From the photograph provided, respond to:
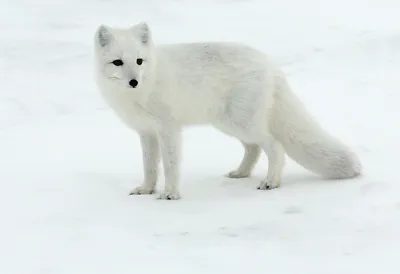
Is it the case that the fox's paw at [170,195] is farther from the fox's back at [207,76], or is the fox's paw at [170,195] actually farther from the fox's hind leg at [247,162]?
the fox's hind leg at [247,162]

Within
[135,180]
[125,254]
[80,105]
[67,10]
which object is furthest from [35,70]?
[125,254]

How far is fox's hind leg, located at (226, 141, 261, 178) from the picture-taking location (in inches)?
213

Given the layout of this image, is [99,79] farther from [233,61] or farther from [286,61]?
[286,61]

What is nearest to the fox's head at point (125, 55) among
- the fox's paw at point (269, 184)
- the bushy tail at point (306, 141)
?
the bushy tail at point (306, 141)

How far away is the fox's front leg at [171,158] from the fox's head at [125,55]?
0.44m

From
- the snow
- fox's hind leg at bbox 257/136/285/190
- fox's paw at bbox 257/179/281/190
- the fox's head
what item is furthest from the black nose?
fox's paw at bbox 257/179/281/190

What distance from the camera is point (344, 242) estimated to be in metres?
3.73

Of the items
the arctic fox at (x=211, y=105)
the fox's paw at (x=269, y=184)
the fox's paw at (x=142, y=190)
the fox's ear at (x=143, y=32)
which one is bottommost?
the fox's paw at (x=142, y=190)

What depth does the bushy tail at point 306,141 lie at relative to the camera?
4938 millimetres

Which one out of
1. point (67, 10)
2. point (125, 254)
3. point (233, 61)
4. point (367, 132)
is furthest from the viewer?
point (67, 10)

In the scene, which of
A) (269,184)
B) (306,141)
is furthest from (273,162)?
(306,141)

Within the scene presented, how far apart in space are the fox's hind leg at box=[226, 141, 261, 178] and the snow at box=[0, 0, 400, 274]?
9 cm

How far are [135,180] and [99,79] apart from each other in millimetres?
1153

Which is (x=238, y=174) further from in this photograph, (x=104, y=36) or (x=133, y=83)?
(x=104, y=36)
